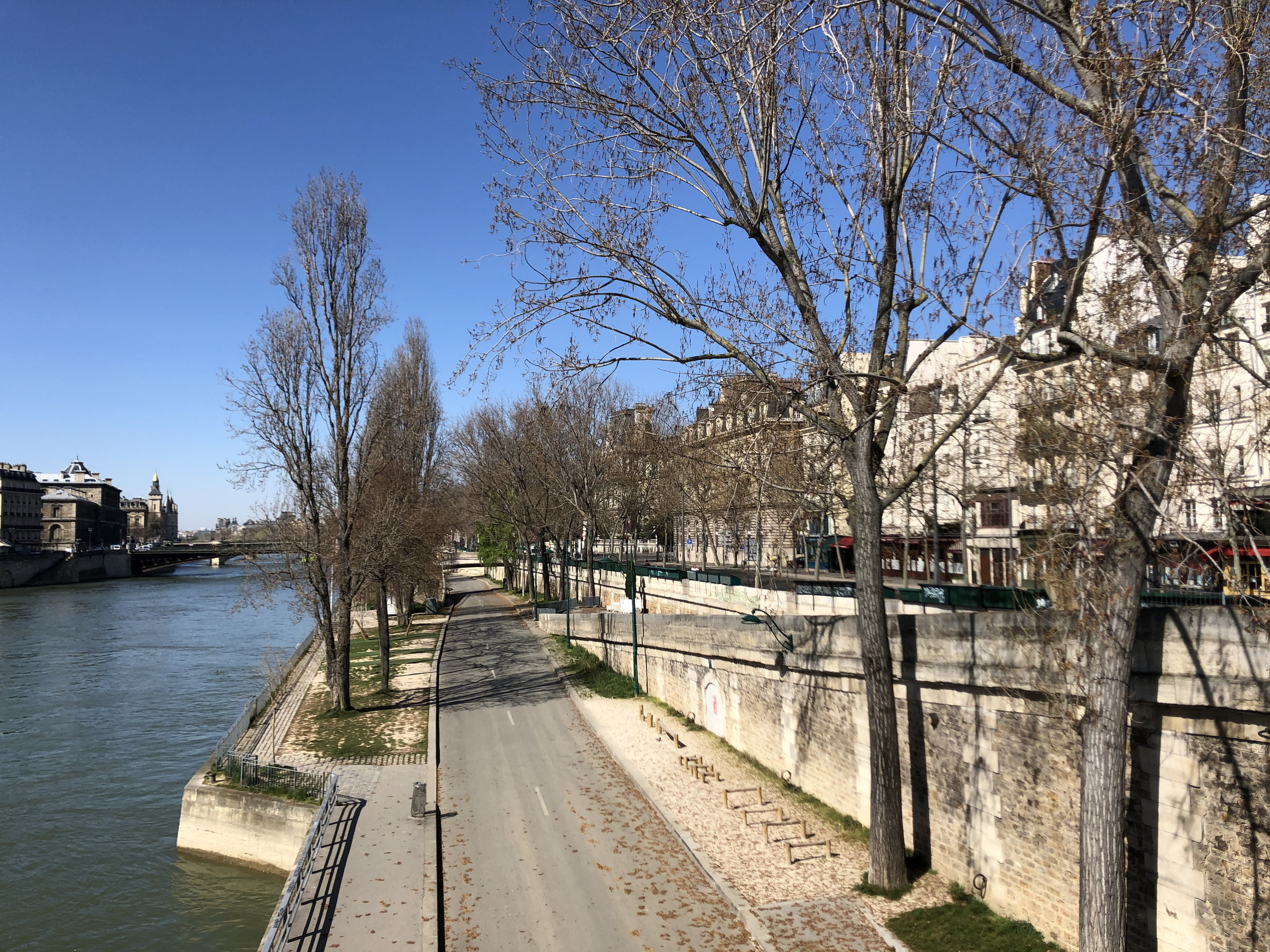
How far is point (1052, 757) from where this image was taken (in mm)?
10180

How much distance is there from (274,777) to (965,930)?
1328 centimetres

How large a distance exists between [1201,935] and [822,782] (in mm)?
7485

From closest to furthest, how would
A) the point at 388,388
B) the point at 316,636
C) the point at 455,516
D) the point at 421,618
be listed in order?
the point at 388,388 < the point at 316,636 < the point at 421,618 < the point at 455,516

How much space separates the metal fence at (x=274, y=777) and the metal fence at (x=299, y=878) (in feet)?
0.67

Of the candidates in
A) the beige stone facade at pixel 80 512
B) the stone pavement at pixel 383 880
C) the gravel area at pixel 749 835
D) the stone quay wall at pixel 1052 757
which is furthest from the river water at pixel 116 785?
the beige stone facade at pixel 80 512

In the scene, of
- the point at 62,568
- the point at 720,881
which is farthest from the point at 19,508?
the point at 720,881

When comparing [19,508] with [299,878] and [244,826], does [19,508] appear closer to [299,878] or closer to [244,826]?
[244,826]

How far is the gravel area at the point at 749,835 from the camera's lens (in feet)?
39.9

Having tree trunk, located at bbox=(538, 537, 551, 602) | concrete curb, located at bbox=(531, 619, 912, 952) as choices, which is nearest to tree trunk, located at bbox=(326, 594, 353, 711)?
concrete curb, located at bbox=(531, 619, 912, 952)

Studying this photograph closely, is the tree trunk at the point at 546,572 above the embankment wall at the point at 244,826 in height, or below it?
above

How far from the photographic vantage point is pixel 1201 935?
8.41 m

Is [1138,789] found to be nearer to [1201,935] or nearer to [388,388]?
[1201,935]

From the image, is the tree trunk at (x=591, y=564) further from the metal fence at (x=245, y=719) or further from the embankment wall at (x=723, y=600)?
the metal fence at (x=245, y=719)

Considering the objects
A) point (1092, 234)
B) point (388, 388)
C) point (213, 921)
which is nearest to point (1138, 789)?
point (1092, 234)
